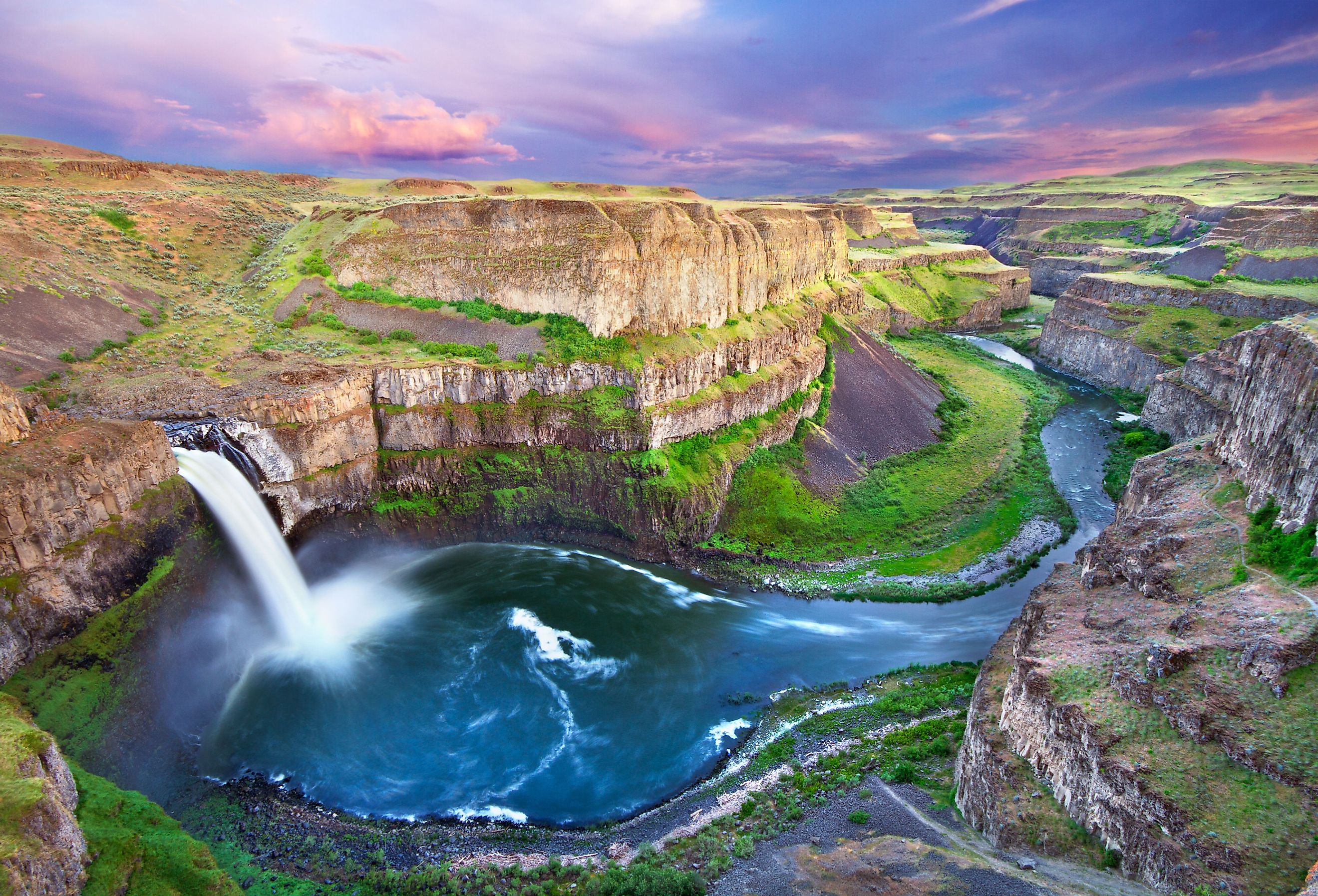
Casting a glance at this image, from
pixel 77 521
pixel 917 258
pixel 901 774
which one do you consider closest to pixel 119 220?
pixel 77 521

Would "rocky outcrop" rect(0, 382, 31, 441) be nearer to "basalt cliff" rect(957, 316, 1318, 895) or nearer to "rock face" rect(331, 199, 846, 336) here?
"rock face" rect(331, 199, 846, 336)

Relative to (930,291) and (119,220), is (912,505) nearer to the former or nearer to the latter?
(930,291)

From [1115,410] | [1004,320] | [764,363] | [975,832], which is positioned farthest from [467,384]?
[1004,320]

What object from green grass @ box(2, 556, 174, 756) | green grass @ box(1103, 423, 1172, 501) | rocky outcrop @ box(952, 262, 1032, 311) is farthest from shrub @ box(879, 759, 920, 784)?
rocky outcrop @ box(952, 262, 1032, 311)

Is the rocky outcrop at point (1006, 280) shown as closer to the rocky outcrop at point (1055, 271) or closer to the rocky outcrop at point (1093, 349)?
the rocky outcrop at point (1055, 271)

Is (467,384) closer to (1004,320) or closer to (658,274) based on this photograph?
(658,274)

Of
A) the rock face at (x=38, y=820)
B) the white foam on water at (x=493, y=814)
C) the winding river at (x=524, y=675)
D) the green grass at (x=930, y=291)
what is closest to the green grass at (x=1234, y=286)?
the green grass at (x=930, y=291)
